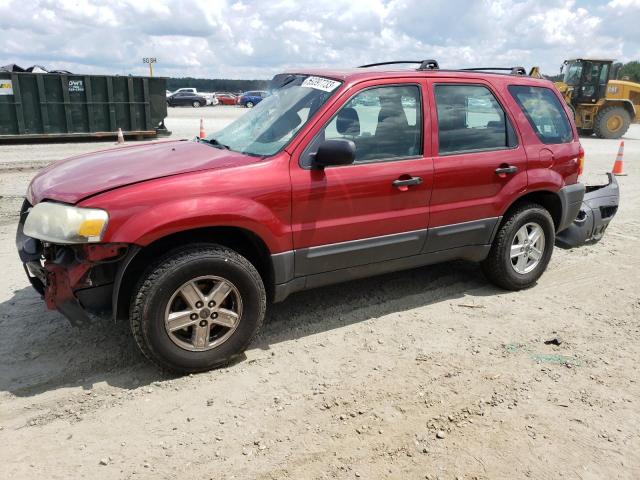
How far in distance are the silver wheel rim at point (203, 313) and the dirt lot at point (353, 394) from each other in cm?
25

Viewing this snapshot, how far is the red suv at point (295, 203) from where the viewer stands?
3184 millimetres

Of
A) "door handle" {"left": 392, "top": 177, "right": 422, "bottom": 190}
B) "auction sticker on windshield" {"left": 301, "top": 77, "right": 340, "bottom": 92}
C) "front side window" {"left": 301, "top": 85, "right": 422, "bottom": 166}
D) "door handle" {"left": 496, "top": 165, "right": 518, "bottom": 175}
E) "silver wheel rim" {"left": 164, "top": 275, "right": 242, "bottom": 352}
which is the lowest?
"silver wheel rim" {"left": 164, "top": 275, "right": 242, "bottom": 352}

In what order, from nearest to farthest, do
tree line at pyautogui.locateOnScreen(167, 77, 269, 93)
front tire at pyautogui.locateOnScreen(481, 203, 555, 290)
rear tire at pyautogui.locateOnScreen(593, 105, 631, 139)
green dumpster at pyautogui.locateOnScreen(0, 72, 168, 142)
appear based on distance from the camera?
front tire at pyautogui.locateOnScreen(481, 203, 555, 290) < green dumpster at pyautogui.locateOnScreen(0, 72, 168, 142) < rear tire at pyautogui.locateOnScreen(593, 105, 631, 139) < tree line at pyautogui.locateOnScreen(167, 77, 269, 93)

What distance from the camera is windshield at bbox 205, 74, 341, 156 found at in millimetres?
3752

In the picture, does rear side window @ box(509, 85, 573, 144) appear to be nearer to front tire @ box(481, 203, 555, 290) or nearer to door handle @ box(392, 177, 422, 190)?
front tire @ box(481, 203, 555, 290)

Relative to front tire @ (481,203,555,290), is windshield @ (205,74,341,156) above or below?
above

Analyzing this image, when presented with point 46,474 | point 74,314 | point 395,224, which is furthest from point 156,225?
point 395,224

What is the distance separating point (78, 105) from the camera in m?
15.6

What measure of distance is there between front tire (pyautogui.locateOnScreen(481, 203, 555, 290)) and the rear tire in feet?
59.4

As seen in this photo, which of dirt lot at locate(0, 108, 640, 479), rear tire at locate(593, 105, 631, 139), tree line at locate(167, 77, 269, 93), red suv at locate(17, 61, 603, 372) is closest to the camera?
dirt lot at locate(0, 108, 640, 479)

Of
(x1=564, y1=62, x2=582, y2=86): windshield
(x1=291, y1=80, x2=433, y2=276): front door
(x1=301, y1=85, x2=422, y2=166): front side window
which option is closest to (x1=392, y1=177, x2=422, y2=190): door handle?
(x1=291, y1=80, x2=433, y2=276): front door

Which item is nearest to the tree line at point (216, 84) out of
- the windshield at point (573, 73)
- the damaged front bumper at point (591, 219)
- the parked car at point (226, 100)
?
the parked car at point (226, 100)

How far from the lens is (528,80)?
4910 millimetres

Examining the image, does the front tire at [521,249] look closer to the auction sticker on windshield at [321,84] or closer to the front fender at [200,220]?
the auction sticker on windshield at [321,84]
